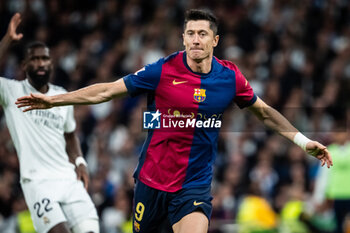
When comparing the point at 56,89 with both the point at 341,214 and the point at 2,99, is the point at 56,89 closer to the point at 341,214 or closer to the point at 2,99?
the point at 2,99

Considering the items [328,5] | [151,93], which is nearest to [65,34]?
[328,5]

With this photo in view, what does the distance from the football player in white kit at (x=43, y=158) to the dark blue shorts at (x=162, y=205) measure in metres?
0.82

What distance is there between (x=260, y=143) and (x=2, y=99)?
22.8 ft

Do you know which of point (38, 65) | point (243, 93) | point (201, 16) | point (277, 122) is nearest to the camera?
point (201, 16)

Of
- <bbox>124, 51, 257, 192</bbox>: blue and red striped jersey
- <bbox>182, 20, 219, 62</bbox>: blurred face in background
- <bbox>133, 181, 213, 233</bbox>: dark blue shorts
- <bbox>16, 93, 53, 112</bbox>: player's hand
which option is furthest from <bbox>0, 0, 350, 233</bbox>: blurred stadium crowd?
<bbox>16, 93, 53, 112</bbox>: player's hand

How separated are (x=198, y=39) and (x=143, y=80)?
0.62 meters

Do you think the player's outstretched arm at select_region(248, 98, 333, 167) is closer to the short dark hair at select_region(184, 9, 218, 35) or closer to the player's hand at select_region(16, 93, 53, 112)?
the short dark hair at select_region(184, 9, 218, 35)

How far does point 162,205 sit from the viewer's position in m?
6.07

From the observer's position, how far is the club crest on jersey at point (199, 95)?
5961mm

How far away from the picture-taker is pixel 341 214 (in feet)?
34.9

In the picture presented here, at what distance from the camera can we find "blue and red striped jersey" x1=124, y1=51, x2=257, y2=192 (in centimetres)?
594

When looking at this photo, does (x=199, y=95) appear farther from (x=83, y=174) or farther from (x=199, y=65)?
(x=83, y=174)

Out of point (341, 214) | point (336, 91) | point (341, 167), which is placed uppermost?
point (336, 91)

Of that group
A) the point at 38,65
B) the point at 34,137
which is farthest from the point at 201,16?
the point at 34,137
